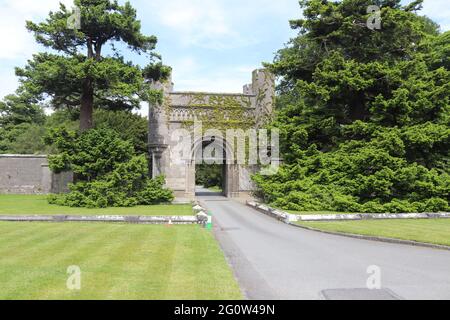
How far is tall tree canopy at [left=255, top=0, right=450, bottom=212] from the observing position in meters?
17.7

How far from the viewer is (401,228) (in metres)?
12.8

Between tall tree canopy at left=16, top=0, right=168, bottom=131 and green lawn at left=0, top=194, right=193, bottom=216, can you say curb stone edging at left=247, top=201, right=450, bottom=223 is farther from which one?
tall tree canopy at left=16, top=0, right=168, bottom=131

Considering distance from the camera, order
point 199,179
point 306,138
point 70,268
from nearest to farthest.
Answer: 1. point 70,268
2. point 306,138
3. point 199,179

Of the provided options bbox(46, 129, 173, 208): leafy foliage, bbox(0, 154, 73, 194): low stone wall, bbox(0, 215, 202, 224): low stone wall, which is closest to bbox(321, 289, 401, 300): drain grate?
bbox(0, 215, 202, 224): low stone wall

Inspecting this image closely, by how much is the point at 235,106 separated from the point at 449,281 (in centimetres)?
2295

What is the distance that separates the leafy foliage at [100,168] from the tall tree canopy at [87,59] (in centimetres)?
212

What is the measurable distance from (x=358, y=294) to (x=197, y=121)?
910 inches

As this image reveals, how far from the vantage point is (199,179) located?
63562 millimetres

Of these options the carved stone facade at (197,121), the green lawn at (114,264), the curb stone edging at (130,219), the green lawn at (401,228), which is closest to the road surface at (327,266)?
the green lawn at (114,264)

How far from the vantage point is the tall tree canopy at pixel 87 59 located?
1984 centimetres

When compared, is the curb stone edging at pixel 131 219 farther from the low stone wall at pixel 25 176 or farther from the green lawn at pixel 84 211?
the low stone wall at pixel 25 176

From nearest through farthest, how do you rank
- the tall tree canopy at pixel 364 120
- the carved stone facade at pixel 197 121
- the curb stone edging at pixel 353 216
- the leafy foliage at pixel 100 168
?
the curb stone edging at pixel 353 216, the tall tree canopy at pixel 364 120, the leafy foliage at pixel 100 168, the carved stone facade at pixel 197 121

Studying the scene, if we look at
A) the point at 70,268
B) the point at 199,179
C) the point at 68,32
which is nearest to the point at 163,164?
the point at 68,32
